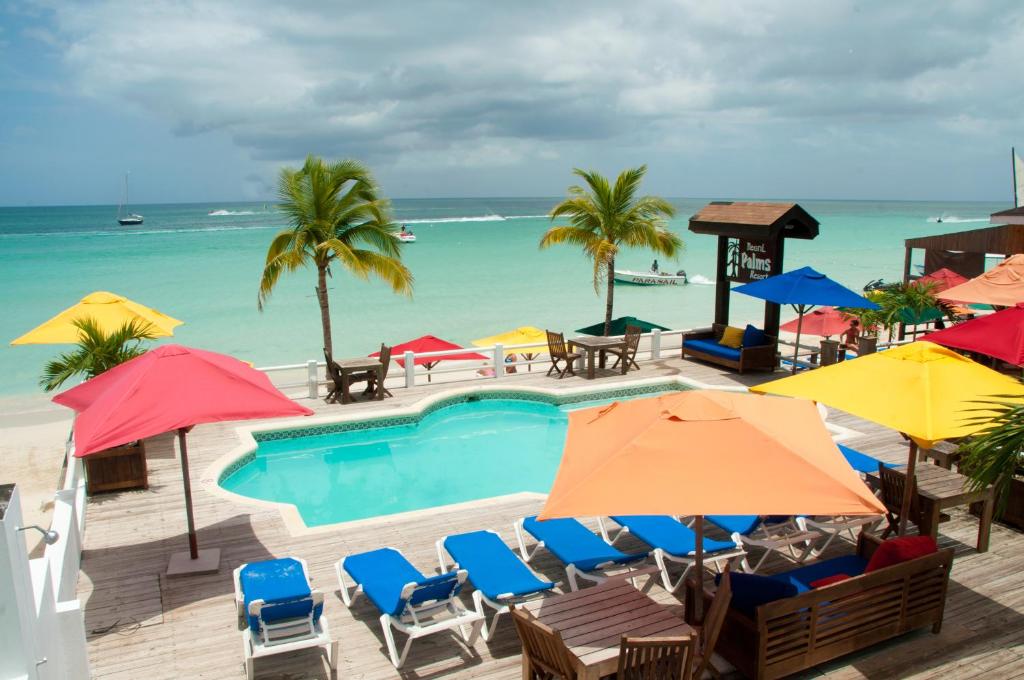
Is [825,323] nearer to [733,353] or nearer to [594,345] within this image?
[733,353]

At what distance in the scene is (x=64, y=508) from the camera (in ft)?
21.8

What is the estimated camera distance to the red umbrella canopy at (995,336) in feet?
24.7

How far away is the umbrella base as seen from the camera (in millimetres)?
6754

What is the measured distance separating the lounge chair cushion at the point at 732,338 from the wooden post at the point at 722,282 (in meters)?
0.57

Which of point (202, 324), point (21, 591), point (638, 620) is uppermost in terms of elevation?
point (21, 591)

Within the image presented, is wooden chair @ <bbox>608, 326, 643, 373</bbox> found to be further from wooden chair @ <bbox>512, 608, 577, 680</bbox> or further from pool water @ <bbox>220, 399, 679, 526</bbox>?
wooden chair @ <bbox>512, 608, 577, 680</bbox>

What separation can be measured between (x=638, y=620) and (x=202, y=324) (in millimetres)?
31500

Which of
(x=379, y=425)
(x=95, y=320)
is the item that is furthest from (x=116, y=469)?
(x=379, y=425)

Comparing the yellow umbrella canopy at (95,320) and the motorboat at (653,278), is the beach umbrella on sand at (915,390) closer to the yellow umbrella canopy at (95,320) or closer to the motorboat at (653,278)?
the yellow umbrella canopy at (95,320)

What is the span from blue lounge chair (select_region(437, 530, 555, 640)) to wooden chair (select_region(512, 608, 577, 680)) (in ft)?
2.63

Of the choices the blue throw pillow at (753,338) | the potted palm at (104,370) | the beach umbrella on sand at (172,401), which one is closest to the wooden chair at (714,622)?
the beach umbrella on sand at (172,401)

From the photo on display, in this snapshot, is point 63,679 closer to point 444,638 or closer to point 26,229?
point 444,638

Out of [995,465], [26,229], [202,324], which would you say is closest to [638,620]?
[995,465]

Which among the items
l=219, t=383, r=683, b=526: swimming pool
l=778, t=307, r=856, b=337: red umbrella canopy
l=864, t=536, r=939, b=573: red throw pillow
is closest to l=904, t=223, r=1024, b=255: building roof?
l=778, t=307, r=856, b=337: red umbrella canopy
